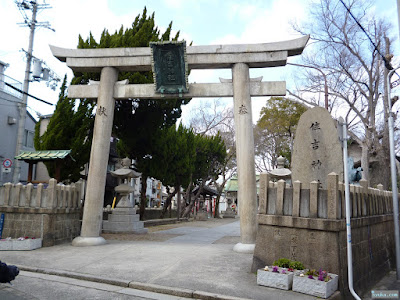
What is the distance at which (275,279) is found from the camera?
624cm

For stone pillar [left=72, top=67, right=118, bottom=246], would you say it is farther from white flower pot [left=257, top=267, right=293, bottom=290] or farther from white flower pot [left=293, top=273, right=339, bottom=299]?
white flower pot [left=293, top=273, right=339, bottom=299]

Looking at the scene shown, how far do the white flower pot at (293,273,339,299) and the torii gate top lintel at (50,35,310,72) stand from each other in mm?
7576

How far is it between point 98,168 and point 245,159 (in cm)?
518

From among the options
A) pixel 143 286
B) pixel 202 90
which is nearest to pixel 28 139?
pixel 202 90

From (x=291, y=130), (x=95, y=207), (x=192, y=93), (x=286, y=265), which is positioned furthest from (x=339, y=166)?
(x=291, y=130)

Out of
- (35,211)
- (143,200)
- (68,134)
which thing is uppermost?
(68,134)

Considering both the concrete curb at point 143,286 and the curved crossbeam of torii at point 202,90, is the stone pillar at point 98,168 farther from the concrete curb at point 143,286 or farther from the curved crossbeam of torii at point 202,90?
the concrete curb at point 143,286

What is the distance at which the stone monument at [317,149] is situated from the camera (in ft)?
27.3

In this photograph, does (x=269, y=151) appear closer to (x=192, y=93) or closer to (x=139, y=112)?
(x=139, y=112)

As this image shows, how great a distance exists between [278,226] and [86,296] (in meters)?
4.17

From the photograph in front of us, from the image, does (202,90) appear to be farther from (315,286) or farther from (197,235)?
(315,286)

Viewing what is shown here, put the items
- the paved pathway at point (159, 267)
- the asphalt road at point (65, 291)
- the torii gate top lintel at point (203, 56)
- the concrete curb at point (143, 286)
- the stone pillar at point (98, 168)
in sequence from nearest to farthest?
1. the asphalt road at point (65, 291)
2. the concrete curb at point (143, 286)
3. the paved pathway at point (159, 267)
4. the stone pillar at point (98, 168)
5. the torii gate top lintel at point (203, 56)

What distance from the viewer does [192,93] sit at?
38.4 ft

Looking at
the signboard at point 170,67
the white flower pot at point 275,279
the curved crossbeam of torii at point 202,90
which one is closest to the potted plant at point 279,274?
the white flower pot at point 275,279
